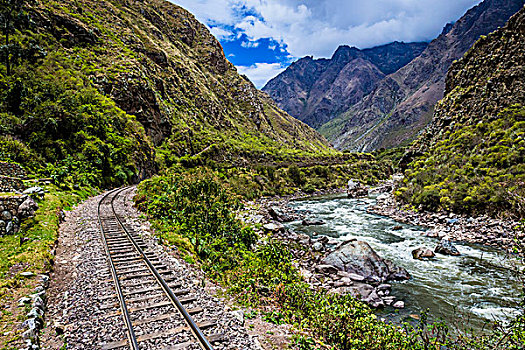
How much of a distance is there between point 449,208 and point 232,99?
104 m

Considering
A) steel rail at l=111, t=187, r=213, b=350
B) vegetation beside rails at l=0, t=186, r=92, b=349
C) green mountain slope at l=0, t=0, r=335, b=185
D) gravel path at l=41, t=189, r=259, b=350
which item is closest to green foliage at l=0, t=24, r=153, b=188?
green mountain slope at l=0, t=0, r=335, b=185

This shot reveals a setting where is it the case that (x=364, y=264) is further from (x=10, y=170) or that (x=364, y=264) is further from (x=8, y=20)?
(x=8, y=20)

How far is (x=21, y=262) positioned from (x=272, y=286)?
795 centimetres

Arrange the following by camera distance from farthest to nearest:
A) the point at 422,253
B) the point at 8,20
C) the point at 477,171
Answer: the point at 8,20, the point at 477,171, the point at 422,253

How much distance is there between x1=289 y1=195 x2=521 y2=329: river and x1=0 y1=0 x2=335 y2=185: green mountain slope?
2470 centimetres

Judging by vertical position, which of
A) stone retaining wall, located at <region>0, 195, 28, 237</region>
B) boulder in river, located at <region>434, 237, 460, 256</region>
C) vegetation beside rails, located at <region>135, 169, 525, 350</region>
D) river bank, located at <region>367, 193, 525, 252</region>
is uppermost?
stone retaining wall, located at <region>0, 195, 28, 237</region>

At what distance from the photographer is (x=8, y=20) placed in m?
33.0

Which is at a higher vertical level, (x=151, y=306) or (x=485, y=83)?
(x=485, y=83)

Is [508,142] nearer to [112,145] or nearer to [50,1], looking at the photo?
[112,145]

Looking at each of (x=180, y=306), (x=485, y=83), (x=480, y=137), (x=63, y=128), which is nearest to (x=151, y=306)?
(x=180, y=306)

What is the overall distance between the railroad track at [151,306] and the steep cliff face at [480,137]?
23798 millimetres

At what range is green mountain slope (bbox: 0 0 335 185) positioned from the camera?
80.7ft

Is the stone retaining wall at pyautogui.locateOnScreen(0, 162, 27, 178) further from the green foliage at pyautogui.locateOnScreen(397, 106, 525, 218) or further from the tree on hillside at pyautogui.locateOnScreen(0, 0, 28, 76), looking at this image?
the green foliage at pyautogui.locateOnScreen(397, 106, 525, 218)

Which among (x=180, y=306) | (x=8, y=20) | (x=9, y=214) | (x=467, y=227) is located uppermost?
(x=8, y=20)
